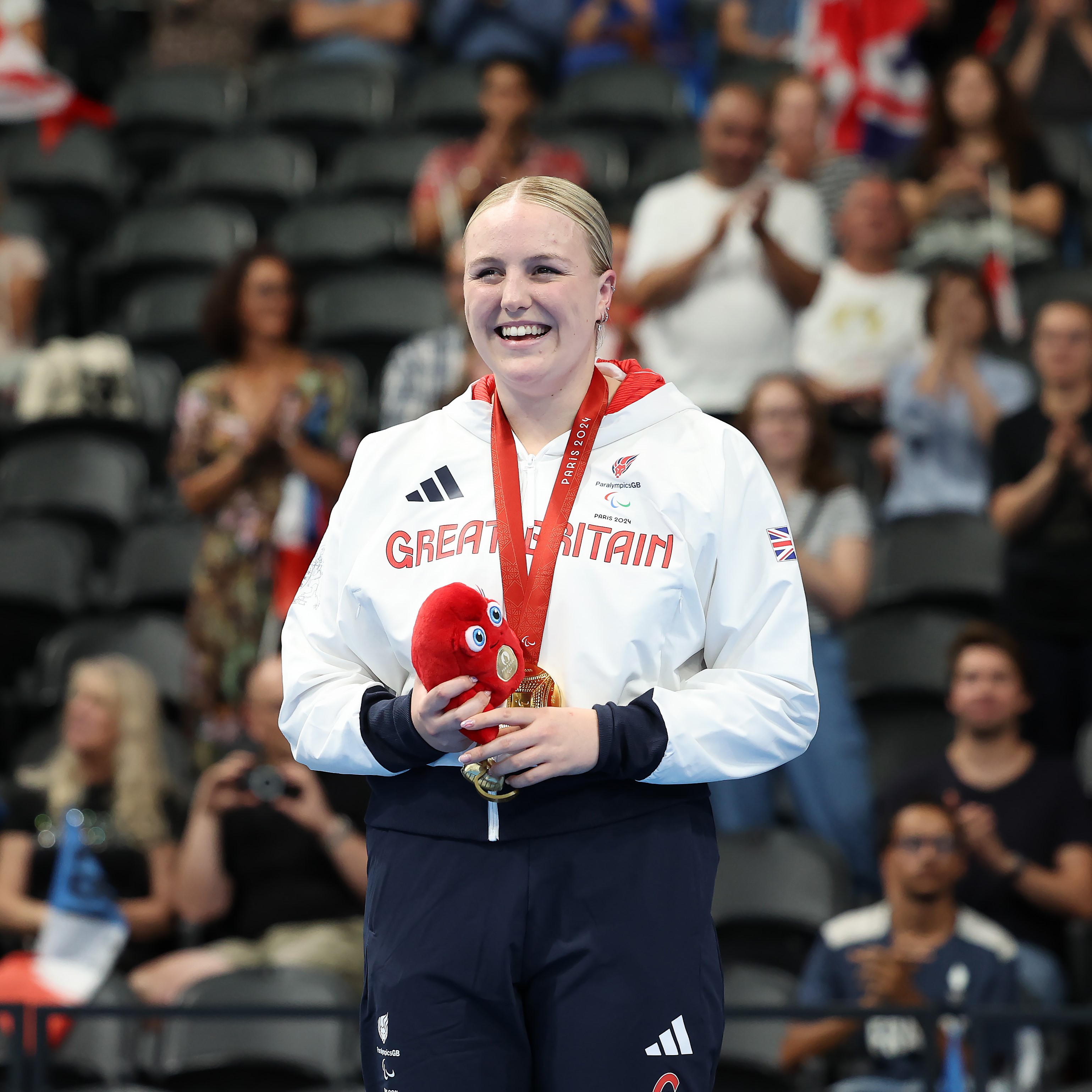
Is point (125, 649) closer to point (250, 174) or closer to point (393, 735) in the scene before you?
point (250, 174)

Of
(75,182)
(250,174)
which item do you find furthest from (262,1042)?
(75,182)

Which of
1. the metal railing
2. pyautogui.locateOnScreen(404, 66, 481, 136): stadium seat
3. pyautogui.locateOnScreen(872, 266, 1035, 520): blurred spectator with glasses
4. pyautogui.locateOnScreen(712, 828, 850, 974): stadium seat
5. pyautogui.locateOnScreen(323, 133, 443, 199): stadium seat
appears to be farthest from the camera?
pyautogui.locateOnScreen(404, 66, 481, 136): stadium seat

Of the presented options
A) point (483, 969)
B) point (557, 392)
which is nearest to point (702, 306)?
point (557, 392)

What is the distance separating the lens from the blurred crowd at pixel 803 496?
4531 millimetres

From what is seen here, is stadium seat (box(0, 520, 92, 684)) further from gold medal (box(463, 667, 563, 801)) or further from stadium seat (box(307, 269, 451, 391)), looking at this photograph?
gold medal (box(463, 667, 563, 801))

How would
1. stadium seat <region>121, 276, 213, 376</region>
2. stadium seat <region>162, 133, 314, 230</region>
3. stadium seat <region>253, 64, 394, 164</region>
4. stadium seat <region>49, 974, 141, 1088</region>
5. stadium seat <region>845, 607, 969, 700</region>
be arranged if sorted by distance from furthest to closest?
stadium seat <region>253, 64, 394, 164</region>, stadium seat <region>162, 133, 314, 230</region>, stadium seat <region>121, 276, 213, 376</region>, stadium seat <region>845, 607, 969, 700</region>, stadium seat <region>49, 974, 141, 1088</region>

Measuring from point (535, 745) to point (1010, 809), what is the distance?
308 centimetres

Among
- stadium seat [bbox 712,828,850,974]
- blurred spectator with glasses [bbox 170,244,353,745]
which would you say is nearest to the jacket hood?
stadium seat [bbox 712,828,850,974]

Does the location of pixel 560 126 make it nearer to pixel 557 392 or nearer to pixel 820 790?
pixel 820 790

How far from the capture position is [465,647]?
6.04 feet

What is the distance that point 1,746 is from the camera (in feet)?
19.3

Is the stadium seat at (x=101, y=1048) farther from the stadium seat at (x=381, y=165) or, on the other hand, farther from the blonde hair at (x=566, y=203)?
the stadium seat at (x=381, y=165)

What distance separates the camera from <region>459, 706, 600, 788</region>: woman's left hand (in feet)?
6.08

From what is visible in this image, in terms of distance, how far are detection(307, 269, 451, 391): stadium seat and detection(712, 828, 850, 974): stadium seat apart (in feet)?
10.5
